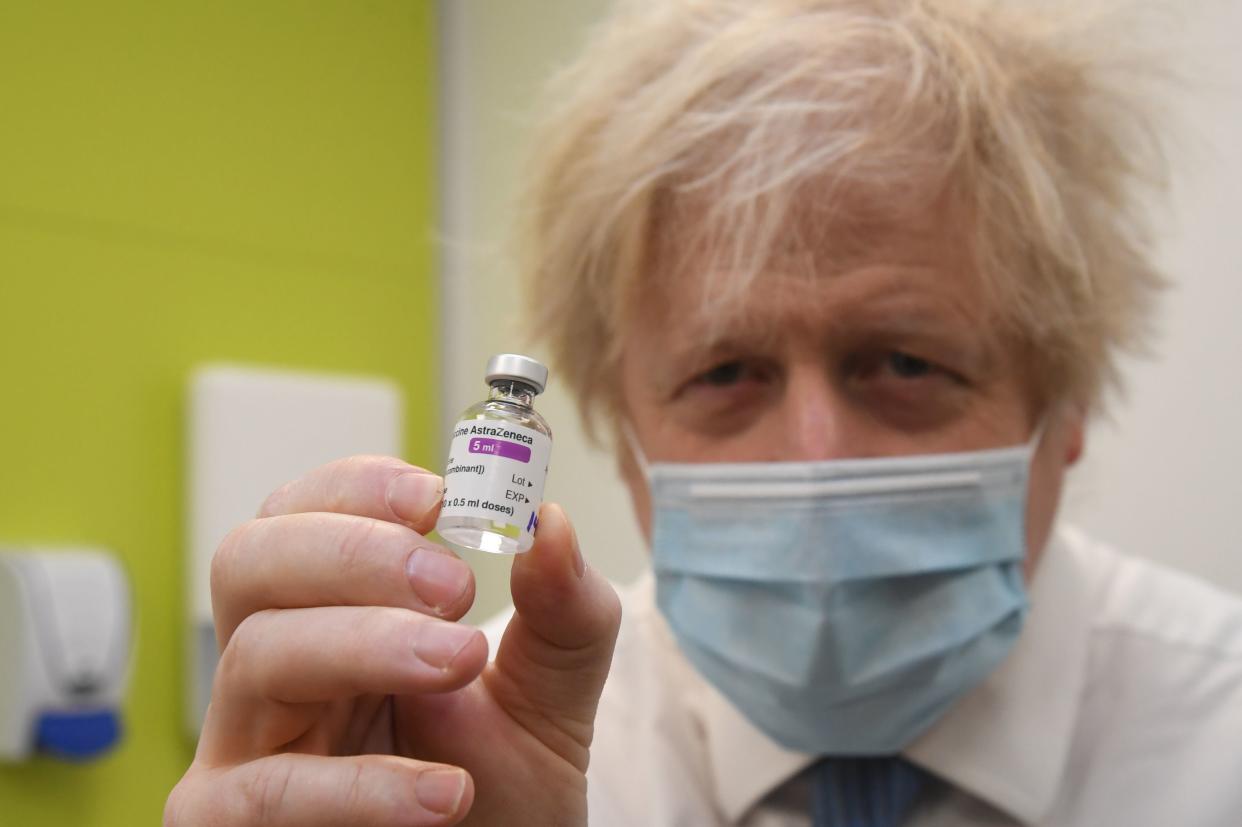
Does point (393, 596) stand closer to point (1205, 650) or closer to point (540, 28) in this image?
point (1205, 650)

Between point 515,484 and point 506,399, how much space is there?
0.16 ft

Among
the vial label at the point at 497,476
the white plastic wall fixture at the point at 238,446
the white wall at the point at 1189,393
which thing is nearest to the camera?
the vial label at the point at 497,476

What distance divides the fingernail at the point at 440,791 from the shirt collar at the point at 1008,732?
21.0 inches

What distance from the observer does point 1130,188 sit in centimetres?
121

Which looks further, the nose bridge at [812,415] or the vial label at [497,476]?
the nose bridge at [812,415]

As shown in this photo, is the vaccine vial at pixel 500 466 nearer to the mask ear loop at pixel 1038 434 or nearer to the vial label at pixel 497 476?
the vial label at pixel 497 476

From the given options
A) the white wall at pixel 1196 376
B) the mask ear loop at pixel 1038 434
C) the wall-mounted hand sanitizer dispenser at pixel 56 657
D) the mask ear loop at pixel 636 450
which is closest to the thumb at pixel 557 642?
the mask ear loop at pixel 636 450

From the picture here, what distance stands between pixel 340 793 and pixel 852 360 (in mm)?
598

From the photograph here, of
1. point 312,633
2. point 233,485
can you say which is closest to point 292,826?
point 312,633

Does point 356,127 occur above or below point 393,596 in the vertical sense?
below

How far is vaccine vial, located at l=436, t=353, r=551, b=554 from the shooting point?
60 centimetres

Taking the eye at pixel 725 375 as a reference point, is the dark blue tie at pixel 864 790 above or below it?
below

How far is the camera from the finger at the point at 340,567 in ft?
2.05

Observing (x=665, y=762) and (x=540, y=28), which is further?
(x=540, y=28)
